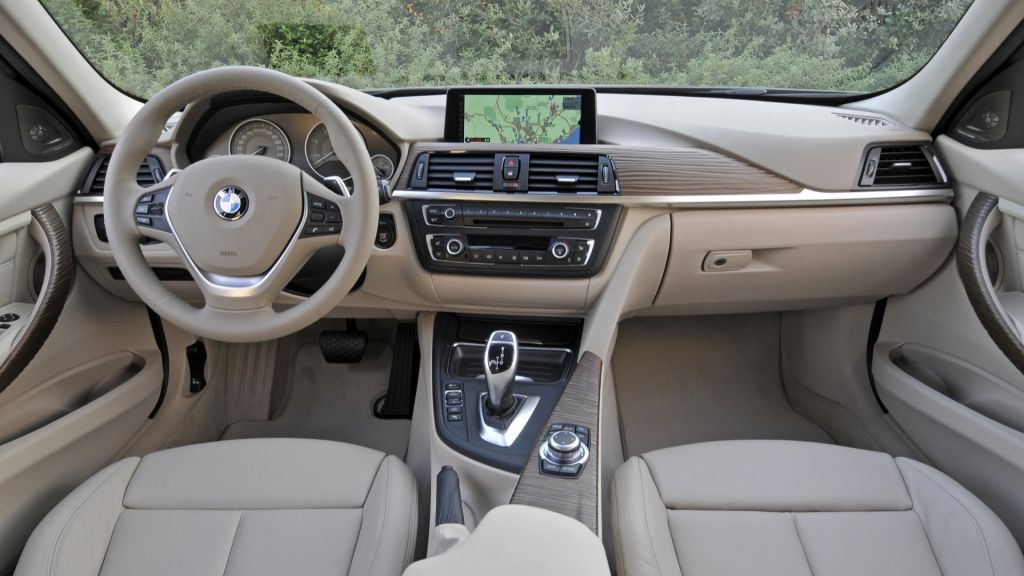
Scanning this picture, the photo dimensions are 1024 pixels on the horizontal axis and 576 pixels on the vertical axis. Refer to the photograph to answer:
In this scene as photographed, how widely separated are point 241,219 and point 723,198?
4.00 feet

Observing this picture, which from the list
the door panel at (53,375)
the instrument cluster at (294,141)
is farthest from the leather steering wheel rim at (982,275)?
the door panel at (53,375)

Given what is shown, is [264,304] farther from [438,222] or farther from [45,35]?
[45,35]

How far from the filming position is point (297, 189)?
4.37 feet

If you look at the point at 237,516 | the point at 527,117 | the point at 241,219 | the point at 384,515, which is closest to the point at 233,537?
the point at 237,516

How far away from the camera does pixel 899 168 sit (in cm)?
171

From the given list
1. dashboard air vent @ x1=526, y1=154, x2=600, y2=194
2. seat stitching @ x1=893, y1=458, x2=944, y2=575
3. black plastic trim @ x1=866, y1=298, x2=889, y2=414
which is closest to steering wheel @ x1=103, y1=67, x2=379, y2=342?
dashboard air vent @ x1=526, y1=154, x2=600, y2=194

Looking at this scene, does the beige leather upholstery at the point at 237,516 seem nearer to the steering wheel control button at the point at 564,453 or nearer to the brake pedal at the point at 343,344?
the steering wheel control button at the point at 564,453

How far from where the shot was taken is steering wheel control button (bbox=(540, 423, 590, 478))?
124 cm

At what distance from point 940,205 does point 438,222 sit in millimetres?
1408

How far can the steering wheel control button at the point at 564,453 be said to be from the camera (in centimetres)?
124

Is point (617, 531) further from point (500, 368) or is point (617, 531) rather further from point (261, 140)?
point (261, 140)

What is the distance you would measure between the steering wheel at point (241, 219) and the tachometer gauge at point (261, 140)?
1.25 ft

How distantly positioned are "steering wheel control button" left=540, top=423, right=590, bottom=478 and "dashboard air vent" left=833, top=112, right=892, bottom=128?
1276 mm

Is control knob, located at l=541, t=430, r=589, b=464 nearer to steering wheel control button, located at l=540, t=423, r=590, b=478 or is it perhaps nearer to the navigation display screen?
steering wheel control button, located at l=540, t=423, r=590, b=478
